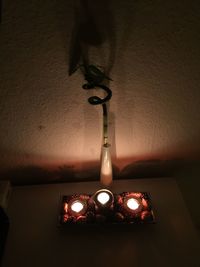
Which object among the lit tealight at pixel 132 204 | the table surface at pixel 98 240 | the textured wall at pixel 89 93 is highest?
the textured wall at pixel 89 93

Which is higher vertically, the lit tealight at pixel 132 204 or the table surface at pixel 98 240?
the lit tealight at pixel 132 204

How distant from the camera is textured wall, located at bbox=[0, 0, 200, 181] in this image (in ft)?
1.65

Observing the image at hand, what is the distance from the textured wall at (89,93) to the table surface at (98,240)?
0.17m

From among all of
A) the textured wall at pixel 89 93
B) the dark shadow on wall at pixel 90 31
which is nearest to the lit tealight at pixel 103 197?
the textured wall at pixel 89 93

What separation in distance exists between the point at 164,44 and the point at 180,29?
51 millimetres

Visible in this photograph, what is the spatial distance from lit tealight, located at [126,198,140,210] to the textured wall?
6.8 inches

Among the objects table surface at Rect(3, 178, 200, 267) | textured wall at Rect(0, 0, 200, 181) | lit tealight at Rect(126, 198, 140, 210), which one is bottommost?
table surface at Rect(3, 178, 200, 267)

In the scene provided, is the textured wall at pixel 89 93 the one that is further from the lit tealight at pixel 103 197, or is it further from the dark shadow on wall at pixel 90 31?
the lit tealight at pixel 103 197

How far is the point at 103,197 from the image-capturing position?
2.17 feet

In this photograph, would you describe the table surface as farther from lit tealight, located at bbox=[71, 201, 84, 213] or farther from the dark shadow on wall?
the dark shadow on wall

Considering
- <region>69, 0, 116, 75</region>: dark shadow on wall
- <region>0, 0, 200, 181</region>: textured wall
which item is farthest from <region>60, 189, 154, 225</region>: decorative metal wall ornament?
<region>69, 0, 116, 75</region>: dark shadow on wall

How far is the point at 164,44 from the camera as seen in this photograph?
55cm

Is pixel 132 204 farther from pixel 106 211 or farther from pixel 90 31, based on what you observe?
pixel 90 31

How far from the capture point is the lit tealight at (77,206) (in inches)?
25.7
